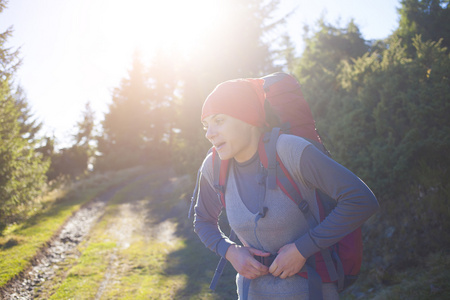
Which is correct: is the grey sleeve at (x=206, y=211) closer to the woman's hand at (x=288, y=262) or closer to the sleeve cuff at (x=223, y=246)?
the sleeve cuff at (x=223, y=246)

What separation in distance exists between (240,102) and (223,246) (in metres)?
1.00

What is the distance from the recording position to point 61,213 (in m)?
12.5

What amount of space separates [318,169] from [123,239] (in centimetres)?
972

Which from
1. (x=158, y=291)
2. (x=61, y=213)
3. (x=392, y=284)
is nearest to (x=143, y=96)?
(x=61, y=213)

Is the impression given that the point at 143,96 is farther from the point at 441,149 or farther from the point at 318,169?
the point at 318,169

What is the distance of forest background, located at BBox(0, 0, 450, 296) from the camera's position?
5375 millimetres

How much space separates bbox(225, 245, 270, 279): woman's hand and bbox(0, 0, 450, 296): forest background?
3.88m

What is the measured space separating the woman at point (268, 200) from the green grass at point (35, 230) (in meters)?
6.38

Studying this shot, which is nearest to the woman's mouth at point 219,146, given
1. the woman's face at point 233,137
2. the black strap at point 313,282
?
the woman's face at point 233,137

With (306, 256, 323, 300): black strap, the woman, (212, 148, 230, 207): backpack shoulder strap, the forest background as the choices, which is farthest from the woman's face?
the forest background

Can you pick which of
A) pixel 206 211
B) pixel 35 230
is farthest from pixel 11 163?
pixel 206 211

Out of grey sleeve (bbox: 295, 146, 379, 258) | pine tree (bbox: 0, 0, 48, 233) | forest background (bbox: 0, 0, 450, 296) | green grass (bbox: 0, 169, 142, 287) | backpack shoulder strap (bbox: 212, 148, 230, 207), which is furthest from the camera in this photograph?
pine tree (bbox: 0, 0, 48, 233)

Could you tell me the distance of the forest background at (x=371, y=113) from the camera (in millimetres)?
5375

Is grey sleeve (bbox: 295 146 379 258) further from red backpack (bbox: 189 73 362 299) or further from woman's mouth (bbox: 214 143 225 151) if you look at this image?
woman's mouth (bbox: 214 143 225 151)
